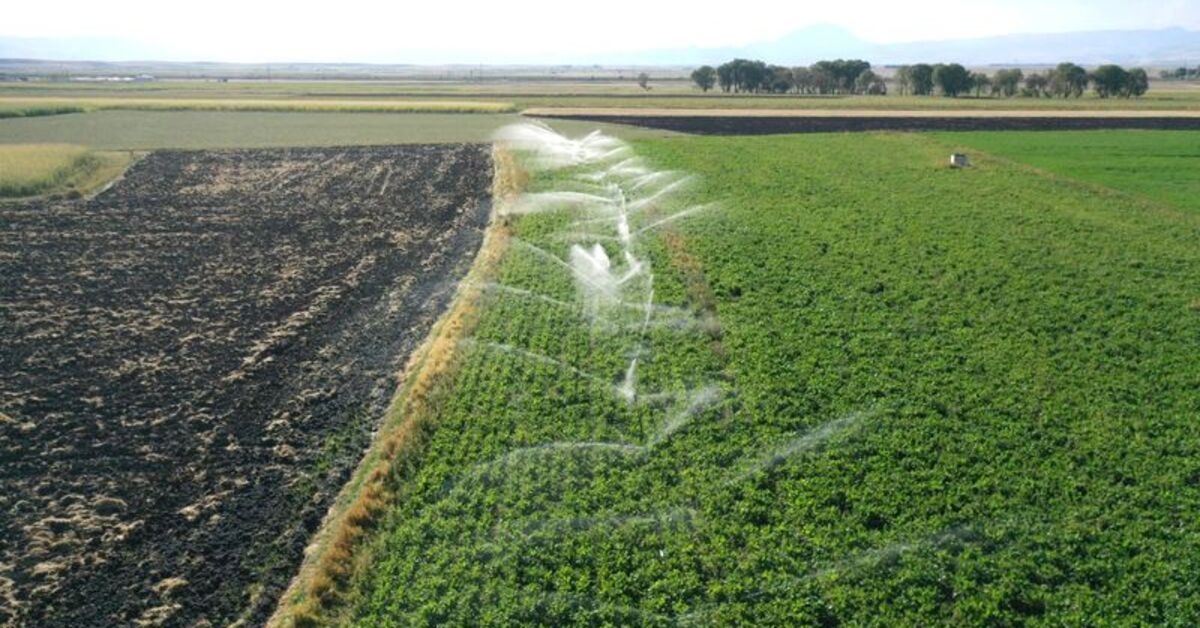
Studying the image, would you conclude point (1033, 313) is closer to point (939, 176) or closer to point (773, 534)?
point (773, 534)

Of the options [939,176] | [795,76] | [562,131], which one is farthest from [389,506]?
[795,76]

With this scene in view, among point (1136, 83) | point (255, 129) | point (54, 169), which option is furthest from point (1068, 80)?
point (54, 169)

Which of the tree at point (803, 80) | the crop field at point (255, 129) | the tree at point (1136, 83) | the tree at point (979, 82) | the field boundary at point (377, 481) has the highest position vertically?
the tree at point (803, 80)

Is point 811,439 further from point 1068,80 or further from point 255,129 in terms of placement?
point 1068,80

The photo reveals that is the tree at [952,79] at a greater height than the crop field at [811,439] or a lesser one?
greater

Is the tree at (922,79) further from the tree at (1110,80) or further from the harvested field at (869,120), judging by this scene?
the harvested field at (869,120)

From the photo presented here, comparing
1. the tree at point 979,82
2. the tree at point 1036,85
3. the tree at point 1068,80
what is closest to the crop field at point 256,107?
the tree at point 979,82
